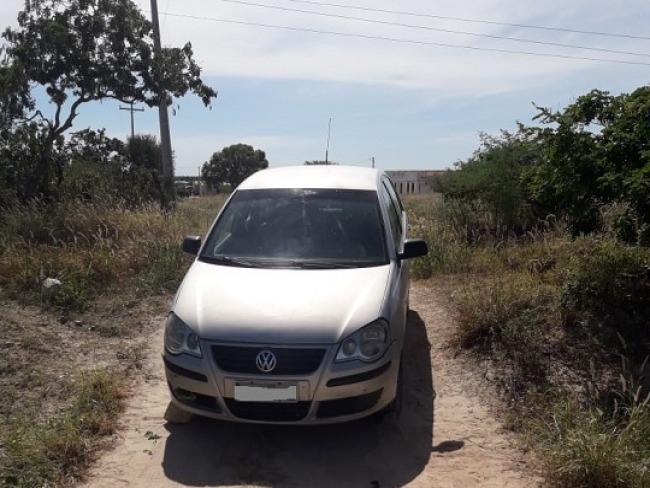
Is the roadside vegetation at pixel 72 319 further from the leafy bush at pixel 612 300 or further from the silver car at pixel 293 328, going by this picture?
the leafy bush at pixel 612 300

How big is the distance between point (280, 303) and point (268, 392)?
553 millimetres

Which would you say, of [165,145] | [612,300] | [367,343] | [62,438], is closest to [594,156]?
[612,300]

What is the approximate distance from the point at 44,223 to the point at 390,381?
25.6 ft

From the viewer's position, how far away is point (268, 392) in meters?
3.34

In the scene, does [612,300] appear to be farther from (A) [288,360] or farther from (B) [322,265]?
(A) [288,360]

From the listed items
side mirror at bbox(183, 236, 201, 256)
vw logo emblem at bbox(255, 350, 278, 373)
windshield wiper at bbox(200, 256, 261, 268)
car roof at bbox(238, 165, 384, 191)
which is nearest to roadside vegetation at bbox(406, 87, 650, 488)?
car roof at bbox(238, 165, 384, 191)

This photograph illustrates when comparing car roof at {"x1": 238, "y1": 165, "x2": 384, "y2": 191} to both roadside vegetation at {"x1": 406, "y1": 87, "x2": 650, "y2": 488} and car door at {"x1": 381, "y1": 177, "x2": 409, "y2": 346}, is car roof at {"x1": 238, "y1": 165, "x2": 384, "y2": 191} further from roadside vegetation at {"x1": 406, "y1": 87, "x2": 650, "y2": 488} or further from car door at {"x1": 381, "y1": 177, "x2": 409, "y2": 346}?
roadside vegetation at {"x1": 406, "y1": 87, "x2": 650, "y2": 488}

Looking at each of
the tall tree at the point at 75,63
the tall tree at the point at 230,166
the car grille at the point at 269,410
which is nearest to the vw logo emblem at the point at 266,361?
the car grille at the point at 269,410

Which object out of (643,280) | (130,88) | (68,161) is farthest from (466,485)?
(68,161)

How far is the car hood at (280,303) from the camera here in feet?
11.1

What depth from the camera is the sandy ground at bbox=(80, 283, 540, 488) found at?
132 inches

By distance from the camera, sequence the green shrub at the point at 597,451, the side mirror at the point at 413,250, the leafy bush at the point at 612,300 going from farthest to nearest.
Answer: the leafy bush at the point at 612,300 < the side mirror at the point at 413,250 < the green shrub at the point at 597,451

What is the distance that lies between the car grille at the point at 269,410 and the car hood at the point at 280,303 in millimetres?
382

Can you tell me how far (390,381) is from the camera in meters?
3.58
